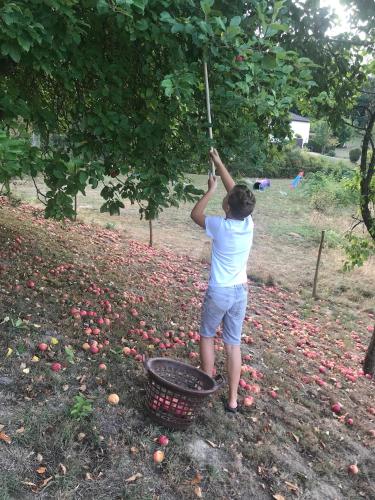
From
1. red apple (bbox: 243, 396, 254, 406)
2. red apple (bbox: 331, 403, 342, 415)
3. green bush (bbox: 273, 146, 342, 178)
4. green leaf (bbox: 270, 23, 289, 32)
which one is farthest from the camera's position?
green bush (bbox: 273, 146, 342, 178)

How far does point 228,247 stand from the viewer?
129 inches

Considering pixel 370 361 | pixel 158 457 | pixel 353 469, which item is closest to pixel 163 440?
pixel 158 457

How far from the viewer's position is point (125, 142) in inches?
140

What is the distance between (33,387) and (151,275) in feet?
13.2

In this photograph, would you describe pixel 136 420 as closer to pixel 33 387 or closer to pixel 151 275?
pixel 33 387

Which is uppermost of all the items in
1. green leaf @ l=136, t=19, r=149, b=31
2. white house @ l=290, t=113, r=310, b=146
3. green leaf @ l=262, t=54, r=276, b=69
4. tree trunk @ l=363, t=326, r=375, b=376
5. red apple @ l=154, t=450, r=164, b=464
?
white house @ l=290, t=113, r=310, b=146

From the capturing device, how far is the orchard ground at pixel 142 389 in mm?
2746

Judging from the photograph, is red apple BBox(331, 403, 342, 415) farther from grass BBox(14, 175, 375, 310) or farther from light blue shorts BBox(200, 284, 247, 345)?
grass BBox(14, 175, 375, 310)

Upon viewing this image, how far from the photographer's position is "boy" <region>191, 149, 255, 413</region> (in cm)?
321

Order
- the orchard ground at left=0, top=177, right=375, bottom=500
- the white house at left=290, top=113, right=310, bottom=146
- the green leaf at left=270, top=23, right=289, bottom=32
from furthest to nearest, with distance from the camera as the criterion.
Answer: the white house at left=290, top=113, right=310, bottom=146 < the orchard ground at left=0, top=177, right=375, bottom=500 < the green leaf at left=270, top=23, right=289, bottom=32

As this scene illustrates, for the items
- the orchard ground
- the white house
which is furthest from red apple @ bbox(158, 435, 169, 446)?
the white house

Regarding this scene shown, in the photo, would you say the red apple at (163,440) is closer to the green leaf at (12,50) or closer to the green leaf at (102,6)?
the green leaf at (12,50)

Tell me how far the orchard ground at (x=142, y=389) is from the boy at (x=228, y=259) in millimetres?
636

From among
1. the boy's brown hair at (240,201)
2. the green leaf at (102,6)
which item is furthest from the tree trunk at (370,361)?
the green leaf at (102,6)
